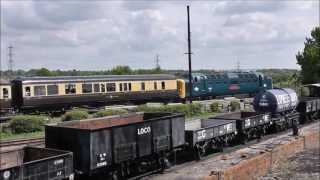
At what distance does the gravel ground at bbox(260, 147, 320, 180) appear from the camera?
63.0 feet

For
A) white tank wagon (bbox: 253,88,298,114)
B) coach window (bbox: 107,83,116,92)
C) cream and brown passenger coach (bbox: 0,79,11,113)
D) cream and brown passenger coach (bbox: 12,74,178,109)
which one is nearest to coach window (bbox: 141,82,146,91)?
cream and brown passenger coach (bbox: 12,74,178,109)

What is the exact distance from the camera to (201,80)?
191 ft

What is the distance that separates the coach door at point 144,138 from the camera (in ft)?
56.1

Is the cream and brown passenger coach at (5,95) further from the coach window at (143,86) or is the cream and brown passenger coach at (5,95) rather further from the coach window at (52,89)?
the coach window at (143,86)

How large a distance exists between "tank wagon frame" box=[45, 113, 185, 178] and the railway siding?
0.97 meters

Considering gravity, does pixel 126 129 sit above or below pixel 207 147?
above

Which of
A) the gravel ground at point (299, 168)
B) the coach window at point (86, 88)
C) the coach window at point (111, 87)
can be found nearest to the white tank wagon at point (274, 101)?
the gravel ground at point (299, 168)

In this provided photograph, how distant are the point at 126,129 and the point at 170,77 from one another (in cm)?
3631

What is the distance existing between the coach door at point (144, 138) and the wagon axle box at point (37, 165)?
363cm

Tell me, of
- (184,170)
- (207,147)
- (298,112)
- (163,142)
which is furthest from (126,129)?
(298,112)

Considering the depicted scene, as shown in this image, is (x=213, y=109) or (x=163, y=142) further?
(x=213, y=109)

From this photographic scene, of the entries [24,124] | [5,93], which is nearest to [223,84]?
[5,93]

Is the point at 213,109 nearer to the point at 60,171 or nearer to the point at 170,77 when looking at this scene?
the point at 170,77

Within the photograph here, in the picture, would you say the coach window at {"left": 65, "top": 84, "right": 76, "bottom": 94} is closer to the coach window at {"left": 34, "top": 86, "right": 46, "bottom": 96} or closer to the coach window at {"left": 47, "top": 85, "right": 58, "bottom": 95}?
the coach window at {"left": 47, "top": 85, "right": 58, "bottom": 95}
